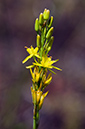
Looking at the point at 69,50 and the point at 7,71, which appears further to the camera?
the point at 69,50

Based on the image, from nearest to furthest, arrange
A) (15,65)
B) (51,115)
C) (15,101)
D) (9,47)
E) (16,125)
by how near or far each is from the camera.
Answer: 1. (16,125)
2. (15,101)
3. (51,115)
4. (15,65)
5. (9,47)

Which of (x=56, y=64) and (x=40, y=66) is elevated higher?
(x=56, y=64)

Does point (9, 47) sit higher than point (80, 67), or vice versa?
point (9, 47)

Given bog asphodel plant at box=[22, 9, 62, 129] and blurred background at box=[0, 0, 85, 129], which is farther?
blurred background at box=[0, 0, 85, 129]

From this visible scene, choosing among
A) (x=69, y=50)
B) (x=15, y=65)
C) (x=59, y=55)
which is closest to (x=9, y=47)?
(x=15, y=65)

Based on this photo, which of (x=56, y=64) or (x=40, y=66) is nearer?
(x=40, y=66)

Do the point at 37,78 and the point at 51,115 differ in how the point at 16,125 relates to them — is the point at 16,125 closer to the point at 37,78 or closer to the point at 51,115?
the point at 51,115

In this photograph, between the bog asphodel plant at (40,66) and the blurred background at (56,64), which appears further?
the blurred background at (56,64)

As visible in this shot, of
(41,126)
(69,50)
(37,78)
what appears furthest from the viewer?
(69,50)
